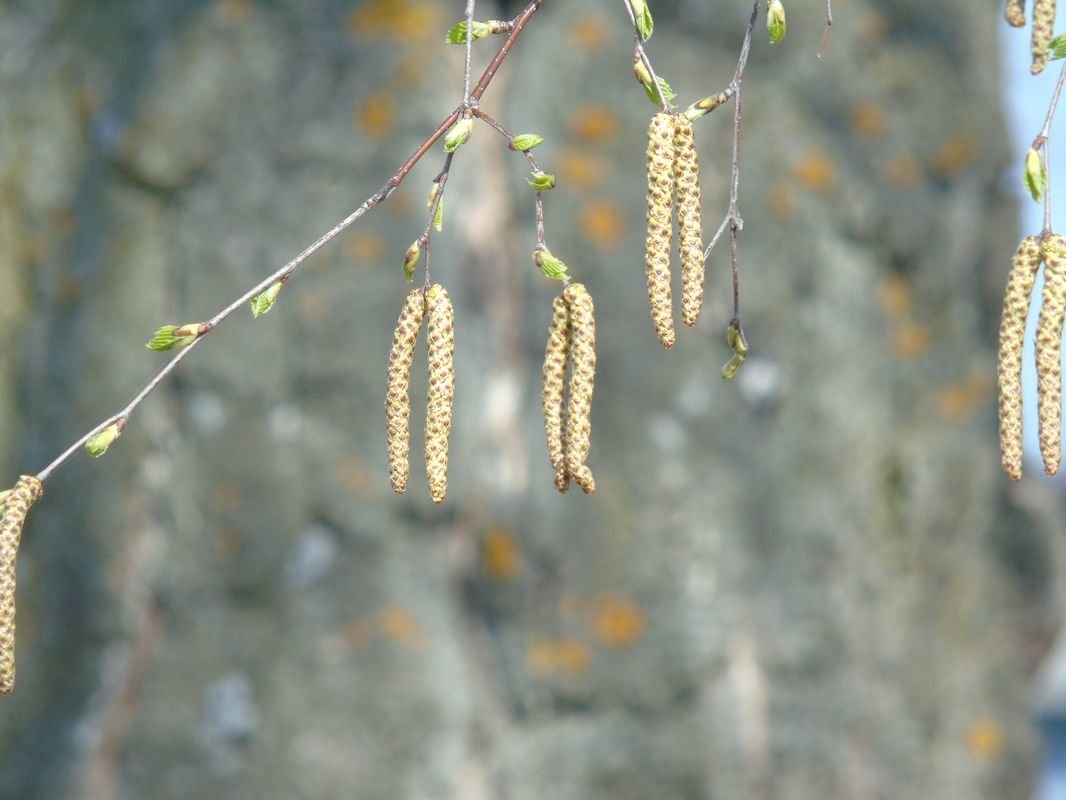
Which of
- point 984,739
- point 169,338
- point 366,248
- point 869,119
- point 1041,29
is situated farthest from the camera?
point 984,739

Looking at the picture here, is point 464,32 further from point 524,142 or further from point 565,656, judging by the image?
point 565,656

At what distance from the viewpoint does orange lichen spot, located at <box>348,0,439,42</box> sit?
2686 mm

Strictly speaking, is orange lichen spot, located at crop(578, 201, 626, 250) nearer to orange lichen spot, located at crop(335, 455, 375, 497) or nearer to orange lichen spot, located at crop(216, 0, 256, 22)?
orange lichen spot, located at crop(335, 455, 375, 497)

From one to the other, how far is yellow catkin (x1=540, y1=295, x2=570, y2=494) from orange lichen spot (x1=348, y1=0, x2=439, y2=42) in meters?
1.74

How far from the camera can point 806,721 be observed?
2.78 meters

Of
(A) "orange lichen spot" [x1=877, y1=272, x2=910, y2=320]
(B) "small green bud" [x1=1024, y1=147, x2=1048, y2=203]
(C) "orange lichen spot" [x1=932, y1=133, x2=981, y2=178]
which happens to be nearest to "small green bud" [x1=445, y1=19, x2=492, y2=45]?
(B) "small green bud" [x1=1024, y1=147, x2=1048, y2=203]

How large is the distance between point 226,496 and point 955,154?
172 centimetres

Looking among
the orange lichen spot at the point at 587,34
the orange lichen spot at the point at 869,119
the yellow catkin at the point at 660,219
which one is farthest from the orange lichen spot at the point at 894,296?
the yellow catkin at the point at 660,219

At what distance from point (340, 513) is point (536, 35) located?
102 centimetres

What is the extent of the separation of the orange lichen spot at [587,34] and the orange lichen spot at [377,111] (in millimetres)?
385

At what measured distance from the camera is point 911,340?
9.56 feet

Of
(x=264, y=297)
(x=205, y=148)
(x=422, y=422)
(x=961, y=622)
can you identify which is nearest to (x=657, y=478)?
(x=422, y=422)

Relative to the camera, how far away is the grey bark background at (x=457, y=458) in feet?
8.75

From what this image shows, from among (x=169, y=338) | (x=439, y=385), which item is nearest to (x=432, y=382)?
(x=439, y=385)
